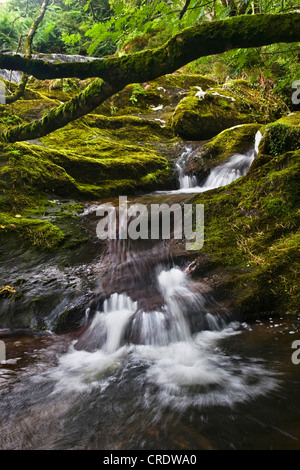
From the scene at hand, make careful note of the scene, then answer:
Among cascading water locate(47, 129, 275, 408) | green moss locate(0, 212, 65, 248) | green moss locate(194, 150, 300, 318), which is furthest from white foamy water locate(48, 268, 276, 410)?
green moss locate(0, 212, 65, 248)

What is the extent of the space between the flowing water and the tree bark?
107 inches

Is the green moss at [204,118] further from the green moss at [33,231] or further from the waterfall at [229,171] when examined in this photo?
the green moss at [33,231]

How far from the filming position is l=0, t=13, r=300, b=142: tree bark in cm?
253

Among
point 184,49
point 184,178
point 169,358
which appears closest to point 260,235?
point 169,358

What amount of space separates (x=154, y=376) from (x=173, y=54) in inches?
129

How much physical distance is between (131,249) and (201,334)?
218 cm

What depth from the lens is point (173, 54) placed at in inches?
106

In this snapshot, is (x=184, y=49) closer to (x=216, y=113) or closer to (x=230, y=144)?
(x=230, y=144)

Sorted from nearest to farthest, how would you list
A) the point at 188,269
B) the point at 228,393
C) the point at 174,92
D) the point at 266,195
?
the point at 228,393 < the point at 188,269 < the point at 266,195 < the point at 174,92

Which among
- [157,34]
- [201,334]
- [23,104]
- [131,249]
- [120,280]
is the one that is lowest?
[201,334]

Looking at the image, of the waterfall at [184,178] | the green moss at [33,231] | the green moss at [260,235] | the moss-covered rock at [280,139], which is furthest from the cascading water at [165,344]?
the waterfall at [184,178]
